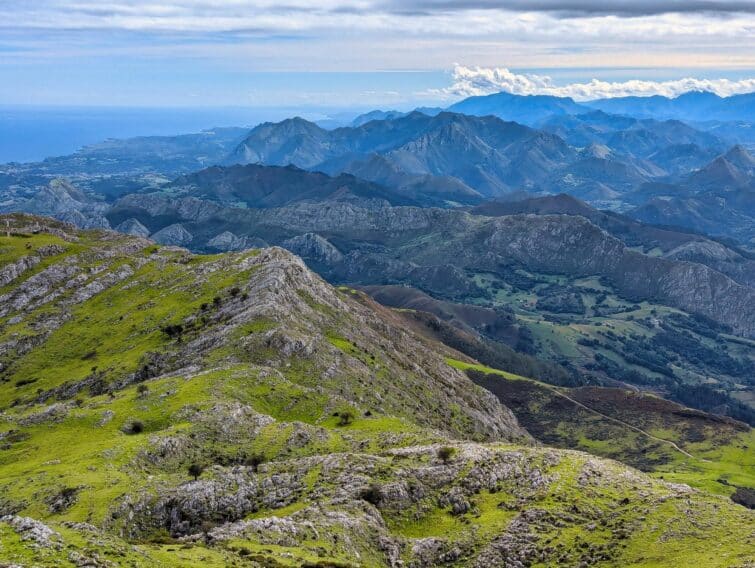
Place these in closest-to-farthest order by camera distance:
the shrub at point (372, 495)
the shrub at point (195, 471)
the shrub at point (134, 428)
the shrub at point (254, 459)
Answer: the shrub at point (372, 495) → the shrub at point (195, 471) → the shrub at point (254, 459) → the shrub at point (134, 428)

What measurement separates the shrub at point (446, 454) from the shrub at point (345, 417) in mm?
25320

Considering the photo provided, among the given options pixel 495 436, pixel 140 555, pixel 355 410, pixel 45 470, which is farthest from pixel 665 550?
pixel 495 436

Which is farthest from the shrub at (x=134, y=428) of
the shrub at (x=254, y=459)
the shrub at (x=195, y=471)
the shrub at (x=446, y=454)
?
the shrub at (x=446, y=454)

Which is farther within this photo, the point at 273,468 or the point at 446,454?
the point at 446,454

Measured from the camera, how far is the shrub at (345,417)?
4264 inches

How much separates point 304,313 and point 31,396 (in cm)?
6202

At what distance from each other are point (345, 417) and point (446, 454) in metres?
28.5

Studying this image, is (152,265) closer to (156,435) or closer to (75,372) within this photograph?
(75,372)

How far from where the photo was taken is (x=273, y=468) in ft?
271

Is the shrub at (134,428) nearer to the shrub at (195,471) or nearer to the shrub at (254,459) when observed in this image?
the shrub at (195,471)

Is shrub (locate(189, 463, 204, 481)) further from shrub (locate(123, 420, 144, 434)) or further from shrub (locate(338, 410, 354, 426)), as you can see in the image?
shrub (locate(338, 410, 354, 426))

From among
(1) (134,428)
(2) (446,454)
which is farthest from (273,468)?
(1) (134,428)

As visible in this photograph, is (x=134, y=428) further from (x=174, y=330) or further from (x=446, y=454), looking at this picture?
(x=446, y=454)

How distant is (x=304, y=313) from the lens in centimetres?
14912
